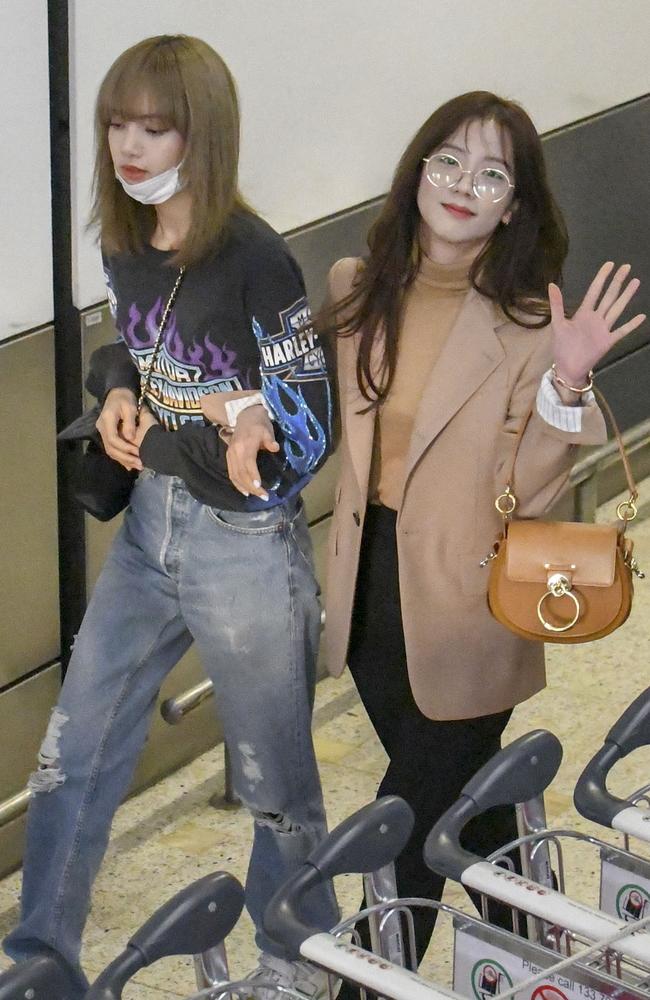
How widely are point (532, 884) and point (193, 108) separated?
123 cm

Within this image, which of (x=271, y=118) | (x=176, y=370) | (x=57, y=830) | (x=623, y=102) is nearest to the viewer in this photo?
(x=176, y=370)

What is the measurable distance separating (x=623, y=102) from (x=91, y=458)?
9.95ft

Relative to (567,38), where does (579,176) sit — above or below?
below

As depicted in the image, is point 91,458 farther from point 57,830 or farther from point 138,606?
point 57,830

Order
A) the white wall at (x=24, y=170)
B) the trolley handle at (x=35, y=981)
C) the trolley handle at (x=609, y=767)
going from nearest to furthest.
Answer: the trolley handle at (x=35, y=981) → the trolley handle at (x=609, y=767) → the white wall at (x=24, y=170)

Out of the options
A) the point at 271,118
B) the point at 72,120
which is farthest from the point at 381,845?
the point at 271,118

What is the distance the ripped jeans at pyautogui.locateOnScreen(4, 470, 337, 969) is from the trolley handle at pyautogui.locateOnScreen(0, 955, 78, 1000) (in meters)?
1.00

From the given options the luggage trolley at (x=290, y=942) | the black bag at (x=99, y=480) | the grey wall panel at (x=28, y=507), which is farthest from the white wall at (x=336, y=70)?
the luggage trolley at (x=290, y=942)

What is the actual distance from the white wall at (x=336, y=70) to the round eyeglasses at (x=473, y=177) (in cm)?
90

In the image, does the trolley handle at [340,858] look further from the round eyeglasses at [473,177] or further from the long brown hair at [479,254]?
the round eyeglasses at [473,177]

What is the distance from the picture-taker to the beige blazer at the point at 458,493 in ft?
8.31

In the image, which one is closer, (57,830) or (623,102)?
(57,830)

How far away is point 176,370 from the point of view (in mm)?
2549

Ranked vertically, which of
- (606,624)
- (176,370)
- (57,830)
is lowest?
(57,830)
